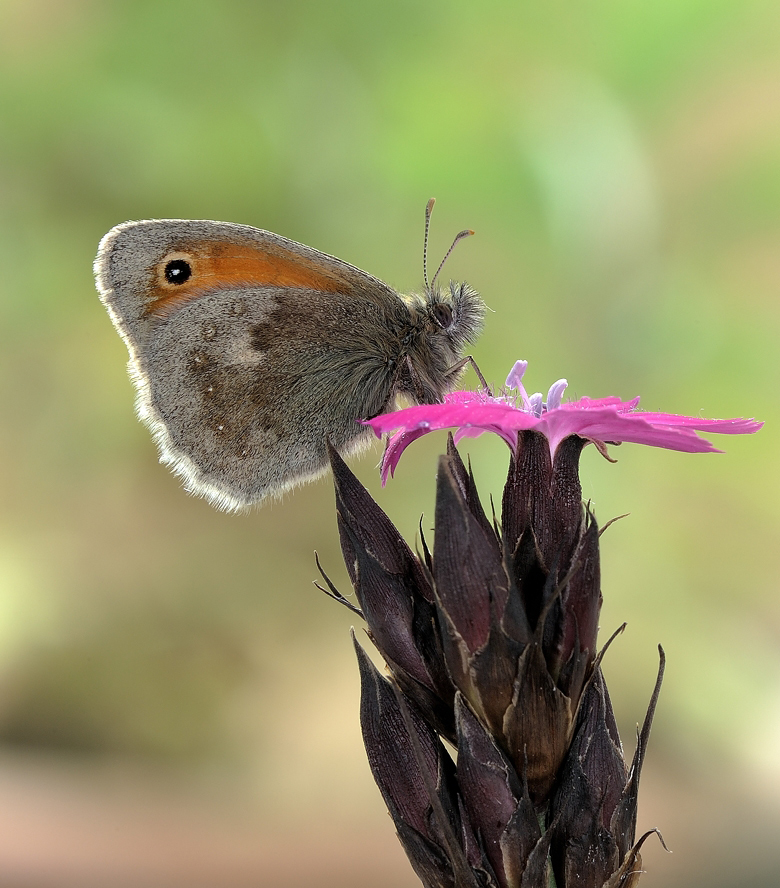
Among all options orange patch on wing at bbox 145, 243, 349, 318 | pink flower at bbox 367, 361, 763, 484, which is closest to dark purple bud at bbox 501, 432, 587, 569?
pink flower at bbox 367, 361, 763, 484

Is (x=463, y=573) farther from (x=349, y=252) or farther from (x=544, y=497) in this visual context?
(x=349, y=252)

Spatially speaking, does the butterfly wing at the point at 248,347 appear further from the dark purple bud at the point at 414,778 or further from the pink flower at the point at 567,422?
the dark purple bud at the point at 414,778

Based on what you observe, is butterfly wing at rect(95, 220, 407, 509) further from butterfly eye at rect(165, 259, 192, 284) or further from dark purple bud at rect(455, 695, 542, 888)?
dark purple bud at rect(455, 695, 542, 888)

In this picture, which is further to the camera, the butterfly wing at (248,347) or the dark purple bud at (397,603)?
the butterfly wing at (248,347)

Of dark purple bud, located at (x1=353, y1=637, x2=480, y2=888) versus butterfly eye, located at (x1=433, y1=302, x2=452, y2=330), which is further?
butterfly eye, located at (x1=433, y1=302, x2=452, y2=330)

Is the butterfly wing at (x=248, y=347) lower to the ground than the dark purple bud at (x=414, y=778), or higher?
higher

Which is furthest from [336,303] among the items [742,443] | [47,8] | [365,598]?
[47,8]

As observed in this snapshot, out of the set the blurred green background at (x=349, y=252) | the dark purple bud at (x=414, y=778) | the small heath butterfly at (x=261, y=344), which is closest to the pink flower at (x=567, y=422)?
the dark purple bud at (x=414, y=778)
